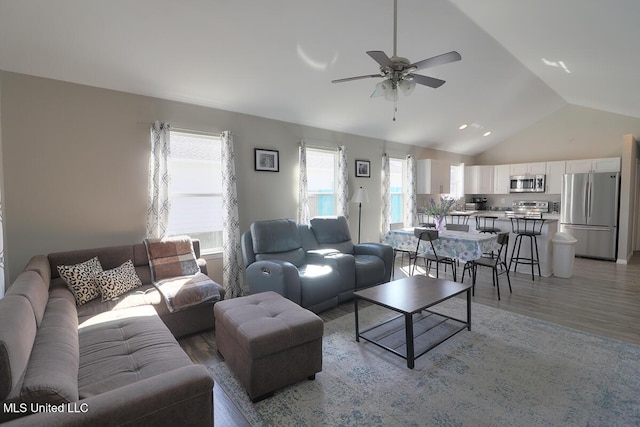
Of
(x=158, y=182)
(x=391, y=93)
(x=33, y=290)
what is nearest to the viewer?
(x=33, y=290)

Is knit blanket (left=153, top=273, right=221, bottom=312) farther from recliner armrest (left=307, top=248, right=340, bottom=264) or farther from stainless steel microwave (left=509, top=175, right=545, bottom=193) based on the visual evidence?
stainless steel microwave (left=509, top=175, right=545, bottom=193)

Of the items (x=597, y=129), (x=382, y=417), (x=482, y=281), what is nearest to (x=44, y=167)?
(x=382, y=417)

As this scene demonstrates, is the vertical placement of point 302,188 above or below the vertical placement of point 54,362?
above

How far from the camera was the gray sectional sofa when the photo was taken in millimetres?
1214

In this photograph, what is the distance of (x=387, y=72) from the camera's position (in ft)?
8.50

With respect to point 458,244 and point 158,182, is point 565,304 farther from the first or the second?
point 158,182

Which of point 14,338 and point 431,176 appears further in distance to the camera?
point 431,176

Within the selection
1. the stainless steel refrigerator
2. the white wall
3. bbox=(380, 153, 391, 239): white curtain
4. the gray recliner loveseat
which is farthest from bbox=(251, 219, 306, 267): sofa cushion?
the white wall

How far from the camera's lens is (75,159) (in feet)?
10.4

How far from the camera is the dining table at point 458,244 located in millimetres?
4046

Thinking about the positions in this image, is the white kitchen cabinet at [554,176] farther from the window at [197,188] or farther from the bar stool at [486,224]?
the window at [197,188]

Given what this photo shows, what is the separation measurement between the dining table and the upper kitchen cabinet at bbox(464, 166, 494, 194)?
4168mm

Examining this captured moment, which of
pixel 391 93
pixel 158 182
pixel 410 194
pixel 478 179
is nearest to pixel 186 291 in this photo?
pixel 158 182

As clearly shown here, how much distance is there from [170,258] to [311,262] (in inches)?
66.1
